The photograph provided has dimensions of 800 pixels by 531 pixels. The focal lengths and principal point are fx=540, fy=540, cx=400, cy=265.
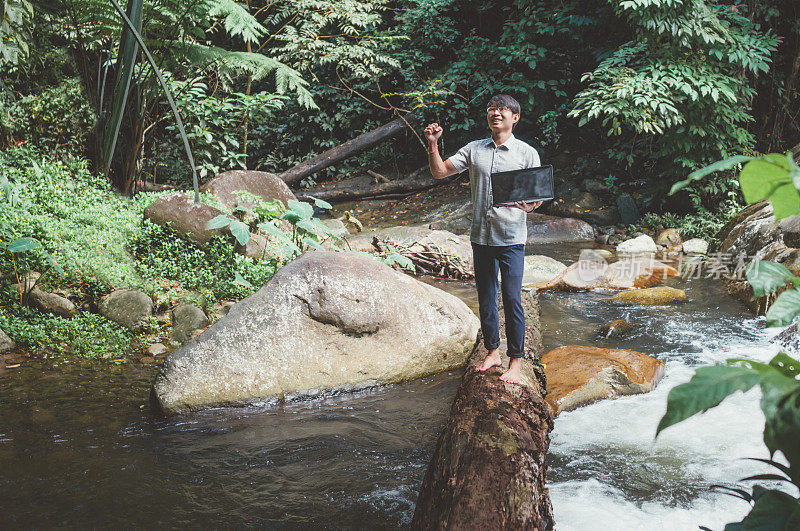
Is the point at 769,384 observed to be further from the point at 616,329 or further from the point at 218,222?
the point at 218,222

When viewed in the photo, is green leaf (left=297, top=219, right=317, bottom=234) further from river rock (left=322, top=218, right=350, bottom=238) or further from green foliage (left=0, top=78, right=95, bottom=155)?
green foliage (left=0, top=78, right=95, bottom=155)

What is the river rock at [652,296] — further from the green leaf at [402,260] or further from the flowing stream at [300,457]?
the green leaf at [402,260]

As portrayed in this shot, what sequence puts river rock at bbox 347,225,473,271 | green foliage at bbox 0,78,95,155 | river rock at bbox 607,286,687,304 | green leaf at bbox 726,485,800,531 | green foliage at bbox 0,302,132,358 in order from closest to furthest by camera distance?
green leaf at bbox 726,485,800,531 → green foliage at bbox 0,302,132,358 → river rock at bbox 607,286,687,304 → green foliage at bbox 0,78,95,155 → river rock at bbox 347,225,473,271

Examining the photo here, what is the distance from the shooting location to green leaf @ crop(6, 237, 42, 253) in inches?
180

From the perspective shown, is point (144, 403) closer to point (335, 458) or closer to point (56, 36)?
point (335, 458)

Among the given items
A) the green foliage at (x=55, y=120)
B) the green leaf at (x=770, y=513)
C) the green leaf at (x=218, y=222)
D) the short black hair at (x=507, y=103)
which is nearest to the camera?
the green leaf at (x=770, y=513)

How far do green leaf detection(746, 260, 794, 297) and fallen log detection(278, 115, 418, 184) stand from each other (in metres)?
12.3

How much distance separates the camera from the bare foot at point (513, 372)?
3127 mm

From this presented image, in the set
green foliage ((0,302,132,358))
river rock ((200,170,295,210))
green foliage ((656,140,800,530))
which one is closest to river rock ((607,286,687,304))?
river rock ((200,170,295,210))

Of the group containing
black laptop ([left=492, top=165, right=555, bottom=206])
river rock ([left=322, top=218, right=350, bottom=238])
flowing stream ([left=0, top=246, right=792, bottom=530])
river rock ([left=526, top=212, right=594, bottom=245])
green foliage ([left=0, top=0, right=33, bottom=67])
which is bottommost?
flowing stream ([left=0, top=246, right=792, bottom=530])

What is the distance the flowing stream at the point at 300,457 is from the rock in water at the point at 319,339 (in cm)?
15

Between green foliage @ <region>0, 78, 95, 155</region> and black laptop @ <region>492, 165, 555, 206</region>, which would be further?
green foliage @ <region>0, 78, 95, 155</region>

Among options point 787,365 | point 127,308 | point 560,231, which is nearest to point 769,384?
point 787,365

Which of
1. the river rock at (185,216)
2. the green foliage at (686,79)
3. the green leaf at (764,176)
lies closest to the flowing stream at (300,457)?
the river rock at (185,216)
